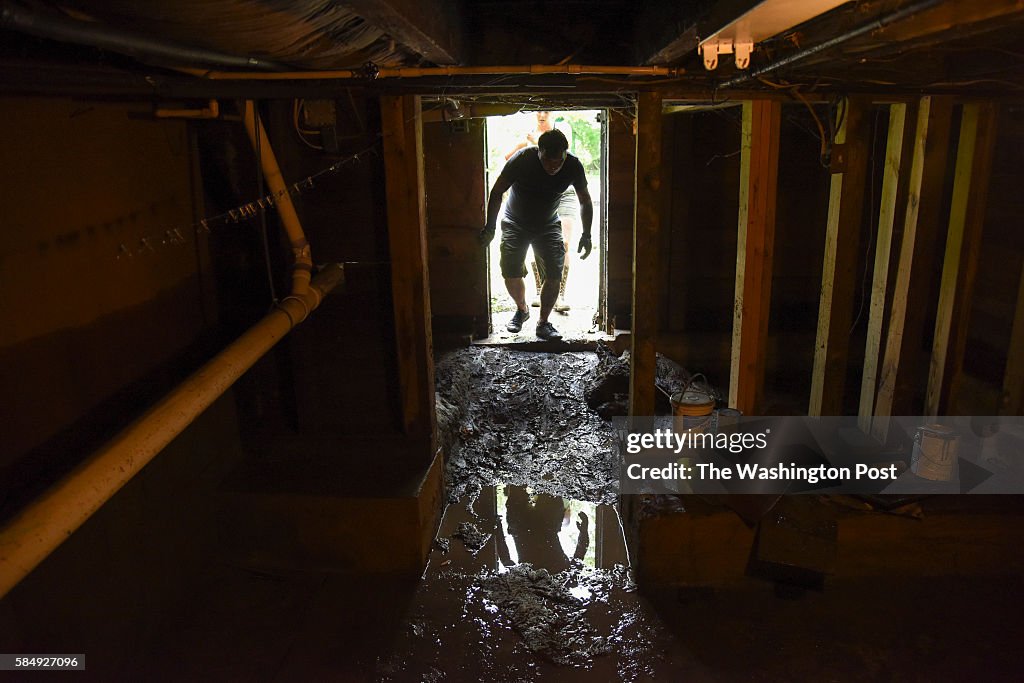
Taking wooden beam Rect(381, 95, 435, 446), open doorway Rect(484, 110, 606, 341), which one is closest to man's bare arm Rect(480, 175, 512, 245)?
open doorway Rect(484, 110, 606, 341)

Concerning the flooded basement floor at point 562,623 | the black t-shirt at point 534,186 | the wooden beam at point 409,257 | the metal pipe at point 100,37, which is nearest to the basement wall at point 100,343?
→ the flooded basement floor at point 562,623

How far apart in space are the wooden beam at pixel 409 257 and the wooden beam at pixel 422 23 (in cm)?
41

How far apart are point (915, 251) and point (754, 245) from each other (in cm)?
69

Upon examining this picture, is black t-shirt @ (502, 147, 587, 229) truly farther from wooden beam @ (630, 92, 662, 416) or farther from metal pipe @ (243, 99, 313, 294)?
metal pipe @ (243, 99, 313, 294)

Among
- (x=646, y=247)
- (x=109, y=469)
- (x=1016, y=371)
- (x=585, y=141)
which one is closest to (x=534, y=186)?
(x=646, y=247)

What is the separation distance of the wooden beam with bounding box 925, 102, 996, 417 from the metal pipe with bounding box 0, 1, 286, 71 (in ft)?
9.45

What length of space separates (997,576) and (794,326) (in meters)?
2.33

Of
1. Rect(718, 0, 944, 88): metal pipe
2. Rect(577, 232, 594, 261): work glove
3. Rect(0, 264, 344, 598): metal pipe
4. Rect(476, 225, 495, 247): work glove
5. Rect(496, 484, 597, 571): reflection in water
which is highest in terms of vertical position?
Rect(718, 0, 944, 88): metal pipe

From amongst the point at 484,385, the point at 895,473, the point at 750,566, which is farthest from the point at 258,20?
the point at 484,385

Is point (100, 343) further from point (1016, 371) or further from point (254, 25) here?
point (1016, 371)

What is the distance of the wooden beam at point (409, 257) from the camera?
2.72 m

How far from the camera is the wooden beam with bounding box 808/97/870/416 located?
8.74 ft

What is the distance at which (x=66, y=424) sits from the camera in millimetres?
2059

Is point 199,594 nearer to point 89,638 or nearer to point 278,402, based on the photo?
point 89,638
